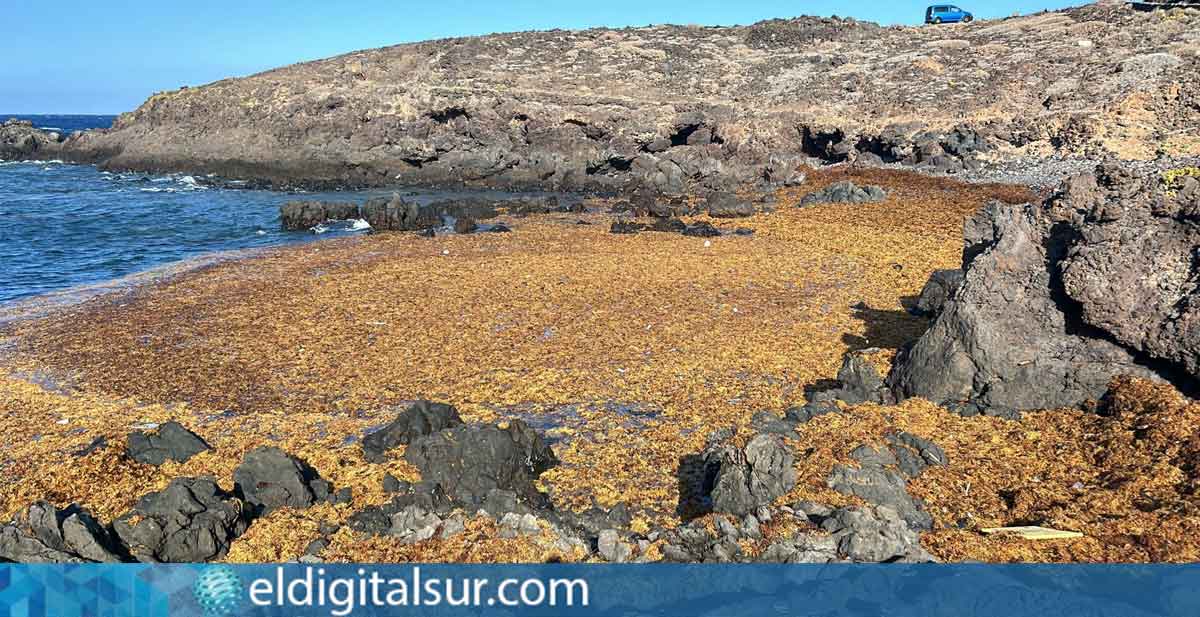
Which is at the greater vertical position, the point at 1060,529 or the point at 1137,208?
the point at 1137,208

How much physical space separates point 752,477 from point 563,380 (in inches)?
213

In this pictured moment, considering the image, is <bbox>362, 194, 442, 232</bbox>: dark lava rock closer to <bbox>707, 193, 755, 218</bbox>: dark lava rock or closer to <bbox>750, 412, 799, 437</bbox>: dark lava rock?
<bbox>707, 193, 755, 218</bbox>: dark lava rock

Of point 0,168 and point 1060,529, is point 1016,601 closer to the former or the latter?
point 1060,529

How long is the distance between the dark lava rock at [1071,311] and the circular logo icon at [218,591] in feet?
30.7

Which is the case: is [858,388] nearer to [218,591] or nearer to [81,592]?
[218,591]

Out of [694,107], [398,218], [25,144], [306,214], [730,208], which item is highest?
[694,107]

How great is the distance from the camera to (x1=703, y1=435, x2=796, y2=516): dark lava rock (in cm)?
→ 863

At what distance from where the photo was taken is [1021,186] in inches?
1248

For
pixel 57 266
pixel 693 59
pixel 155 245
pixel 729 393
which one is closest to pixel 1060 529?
pixel 729 393

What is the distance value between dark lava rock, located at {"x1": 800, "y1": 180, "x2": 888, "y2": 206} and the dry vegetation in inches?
264

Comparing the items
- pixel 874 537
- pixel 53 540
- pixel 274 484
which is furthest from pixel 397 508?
pixel 874 537

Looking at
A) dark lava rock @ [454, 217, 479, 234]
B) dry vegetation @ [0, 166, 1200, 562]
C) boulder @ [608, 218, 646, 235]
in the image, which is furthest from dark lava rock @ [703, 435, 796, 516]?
dark lava rock @ [454, 217, 479, 234]

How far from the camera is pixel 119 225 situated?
1374 inches

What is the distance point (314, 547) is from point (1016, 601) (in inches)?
277
